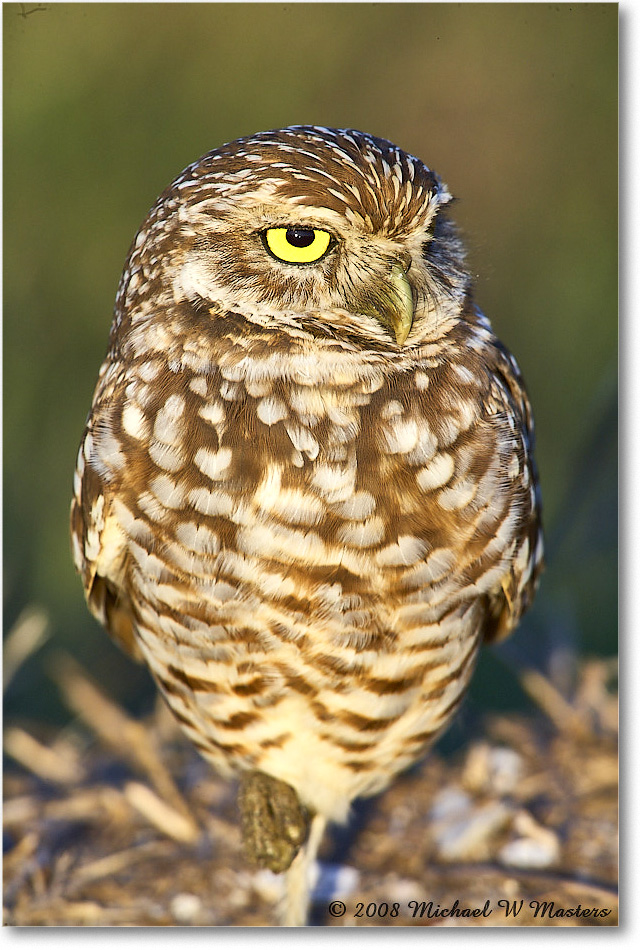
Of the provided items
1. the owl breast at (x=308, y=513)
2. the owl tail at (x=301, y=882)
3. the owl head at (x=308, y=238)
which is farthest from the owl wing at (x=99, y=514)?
the owl tail at (x=301, y=882)

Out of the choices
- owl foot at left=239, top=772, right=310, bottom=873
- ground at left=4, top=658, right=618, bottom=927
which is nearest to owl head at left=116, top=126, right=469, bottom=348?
owl foot at left=239, top=772, right=310, bottom=873

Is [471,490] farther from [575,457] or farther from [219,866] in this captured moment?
[219,866]

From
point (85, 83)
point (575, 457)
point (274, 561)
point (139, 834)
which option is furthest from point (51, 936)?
point (85, 83)

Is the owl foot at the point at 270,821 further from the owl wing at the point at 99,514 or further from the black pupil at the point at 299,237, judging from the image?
the black pupil at the point at 299,237

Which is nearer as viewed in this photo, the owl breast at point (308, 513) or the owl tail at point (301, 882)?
the owl breast at point (308, 513)

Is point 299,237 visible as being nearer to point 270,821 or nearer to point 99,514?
point 99,514
